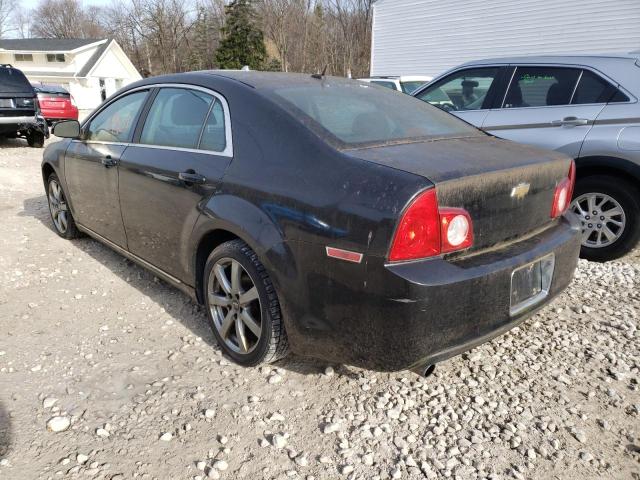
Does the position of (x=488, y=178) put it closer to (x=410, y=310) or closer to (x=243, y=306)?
(x=410, y=310)

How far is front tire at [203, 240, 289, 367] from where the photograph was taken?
2.55 m

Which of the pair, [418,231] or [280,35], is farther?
[280,35]

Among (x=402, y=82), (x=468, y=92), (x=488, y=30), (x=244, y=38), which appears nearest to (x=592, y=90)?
(x=468, y=92)

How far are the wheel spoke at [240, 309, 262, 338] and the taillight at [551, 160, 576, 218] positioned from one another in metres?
1.71

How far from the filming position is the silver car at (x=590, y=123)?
4234 mm

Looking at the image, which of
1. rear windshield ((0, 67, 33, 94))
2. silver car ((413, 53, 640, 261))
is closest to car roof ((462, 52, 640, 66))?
silver car ((413, 53, 640, 261))

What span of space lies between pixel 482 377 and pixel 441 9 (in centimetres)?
1875

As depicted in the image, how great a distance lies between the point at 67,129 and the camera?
434 cm

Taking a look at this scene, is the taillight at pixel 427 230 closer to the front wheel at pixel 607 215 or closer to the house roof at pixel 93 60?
the front wheel at pixel 607 215

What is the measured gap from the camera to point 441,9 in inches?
733

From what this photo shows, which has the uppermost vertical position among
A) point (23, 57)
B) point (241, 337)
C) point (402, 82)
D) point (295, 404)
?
point (23, 57)

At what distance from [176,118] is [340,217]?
165cm

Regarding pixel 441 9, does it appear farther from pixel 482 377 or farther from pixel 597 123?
pixel 482 377

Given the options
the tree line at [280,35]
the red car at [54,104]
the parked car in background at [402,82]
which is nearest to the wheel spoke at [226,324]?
the parked car in background at [402,82]
